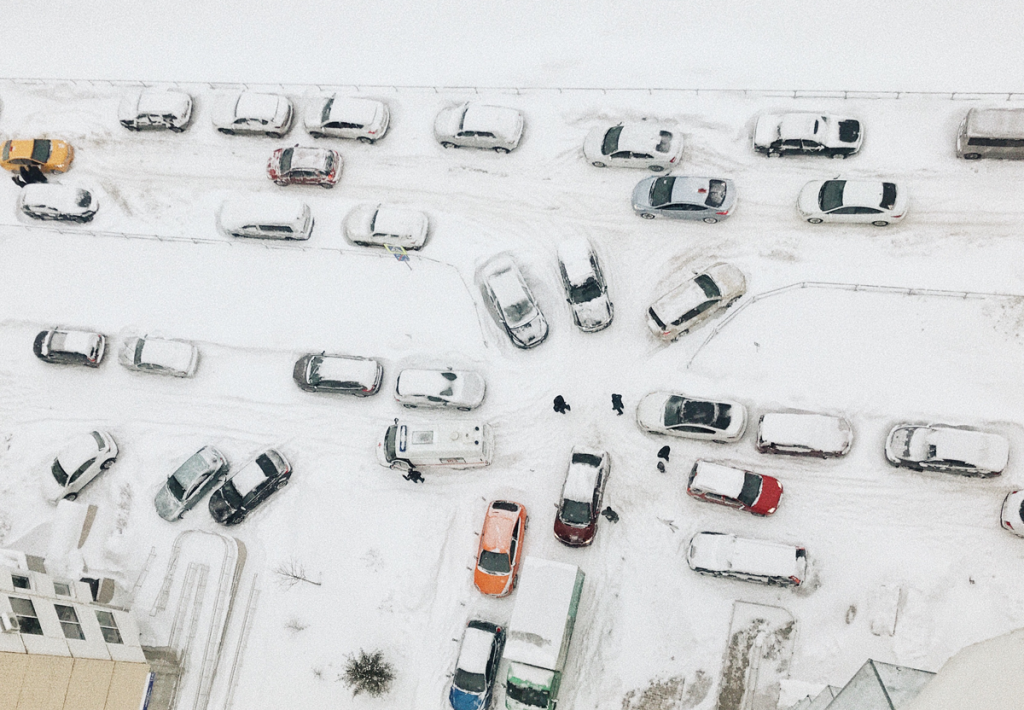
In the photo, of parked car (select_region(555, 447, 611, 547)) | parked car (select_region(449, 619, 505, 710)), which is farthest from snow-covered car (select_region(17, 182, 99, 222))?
parked car (select_region(449, 619, 505, 710))

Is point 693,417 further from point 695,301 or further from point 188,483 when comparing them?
point 188,483

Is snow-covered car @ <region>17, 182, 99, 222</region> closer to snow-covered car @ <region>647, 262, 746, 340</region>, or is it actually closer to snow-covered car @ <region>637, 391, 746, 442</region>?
snow-covered car @ <region>647, 262, 746, 340</region>

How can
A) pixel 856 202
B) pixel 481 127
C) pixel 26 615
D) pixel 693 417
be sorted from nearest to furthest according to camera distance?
1. pixel 26 615
2. pixel 693 417
3. pixel 856 202
4. pixel 481 127

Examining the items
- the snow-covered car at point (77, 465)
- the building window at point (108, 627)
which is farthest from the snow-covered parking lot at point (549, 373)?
the building window at point (108, 627)

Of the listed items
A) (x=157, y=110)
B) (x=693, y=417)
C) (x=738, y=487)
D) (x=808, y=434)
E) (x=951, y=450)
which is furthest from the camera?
(x=157, y=110)

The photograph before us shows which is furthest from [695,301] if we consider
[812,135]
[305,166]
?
[305,166]

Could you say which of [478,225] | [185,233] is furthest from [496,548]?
[185,233]

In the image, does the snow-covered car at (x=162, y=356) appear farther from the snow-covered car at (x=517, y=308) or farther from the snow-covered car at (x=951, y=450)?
the snow-covered car at (x=951, y=450)
